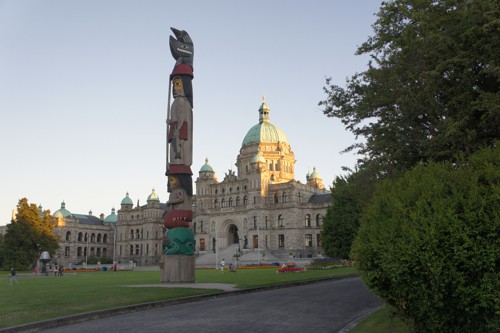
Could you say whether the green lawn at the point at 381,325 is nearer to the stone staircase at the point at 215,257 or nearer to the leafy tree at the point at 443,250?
the leafy tree at the point at 443,250

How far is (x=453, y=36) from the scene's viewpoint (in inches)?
639

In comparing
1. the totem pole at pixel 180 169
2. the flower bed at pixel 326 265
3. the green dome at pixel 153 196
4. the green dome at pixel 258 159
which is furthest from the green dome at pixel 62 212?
the totem pole at pixel 180 169

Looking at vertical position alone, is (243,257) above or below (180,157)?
below

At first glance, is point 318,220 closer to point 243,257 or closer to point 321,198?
point 321,198

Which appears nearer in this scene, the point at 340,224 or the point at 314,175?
the point at 340,224

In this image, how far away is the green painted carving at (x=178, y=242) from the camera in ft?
97.5

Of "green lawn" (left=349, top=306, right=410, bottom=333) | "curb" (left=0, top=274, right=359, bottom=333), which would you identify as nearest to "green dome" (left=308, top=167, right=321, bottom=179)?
"curb" (left=0, top=274, right=359, bottom=333)

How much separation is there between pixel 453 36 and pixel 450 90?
1.85m

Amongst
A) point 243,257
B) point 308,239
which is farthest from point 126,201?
point 308,239

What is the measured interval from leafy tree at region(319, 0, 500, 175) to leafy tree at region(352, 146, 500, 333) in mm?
4222

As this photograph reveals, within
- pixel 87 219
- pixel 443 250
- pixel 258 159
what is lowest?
pixel 443 250

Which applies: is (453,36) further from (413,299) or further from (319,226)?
(319,226)

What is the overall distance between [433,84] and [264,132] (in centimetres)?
8346

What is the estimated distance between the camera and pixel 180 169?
3083 cm
